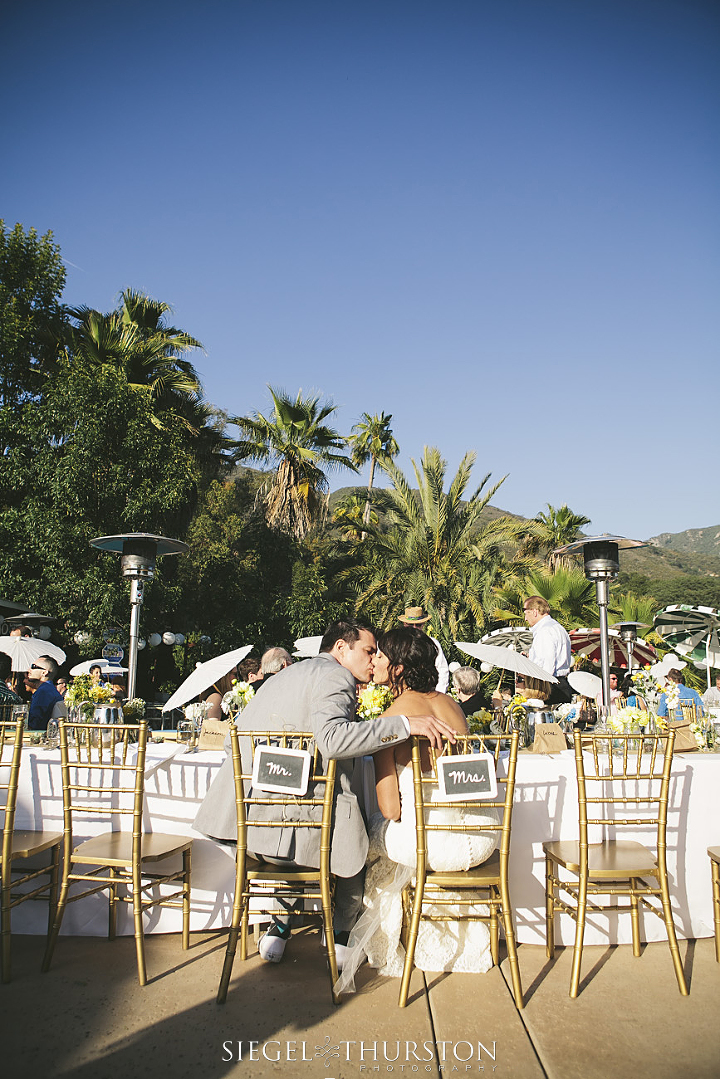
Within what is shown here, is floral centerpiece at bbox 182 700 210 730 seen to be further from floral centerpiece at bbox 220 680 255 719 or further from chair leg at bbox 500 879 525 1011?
chair leg at bbox 500 879 525 1011

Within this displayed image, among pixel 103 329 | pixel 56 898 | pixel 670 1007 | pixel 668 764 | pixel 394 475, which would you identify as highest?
pixel 103 329

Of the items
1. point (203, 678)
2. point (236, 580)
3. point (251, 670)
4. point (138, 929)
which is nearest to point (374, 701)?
point (203, 678)

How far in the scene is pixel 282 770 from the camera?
3068 millimetres

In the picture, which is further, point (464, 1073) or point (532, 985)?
point (532, 985)

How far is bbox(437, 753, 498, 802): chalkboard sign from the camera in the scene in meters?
3.04

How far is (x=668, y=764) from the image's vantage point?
3.32 meters

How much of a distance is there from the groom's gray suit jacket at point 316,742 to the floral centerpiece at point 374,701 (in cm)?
42

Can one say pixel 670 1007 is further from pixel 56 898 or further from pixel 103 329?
pixel 103 329

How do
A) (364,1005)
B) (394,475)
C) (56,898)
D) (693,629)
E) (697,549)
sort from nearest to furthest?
(364,1005)
(56,898)
(693,629)
(394,475)
(697,549)

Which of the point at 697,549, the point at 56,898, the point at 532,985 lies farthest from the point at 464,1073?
the point at 697,549

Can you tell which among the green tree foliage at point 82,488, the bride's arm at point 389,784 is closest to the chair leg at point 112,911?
the bride's arm at point 389,784

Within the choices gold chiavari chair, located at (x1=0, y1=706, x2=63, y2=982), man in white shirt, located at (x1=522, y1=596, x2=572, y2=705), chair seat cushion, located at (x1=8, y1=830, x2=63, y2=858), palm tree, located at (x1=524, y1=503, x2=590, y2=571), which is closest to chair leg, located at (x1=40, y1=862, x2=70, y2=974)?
gold chiavari chair, located at (x1=0, y1=706, x2=63, y2=982)

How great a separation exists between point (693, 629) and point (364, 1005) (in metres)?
10.5

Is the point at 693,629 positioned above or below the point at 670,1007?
above
